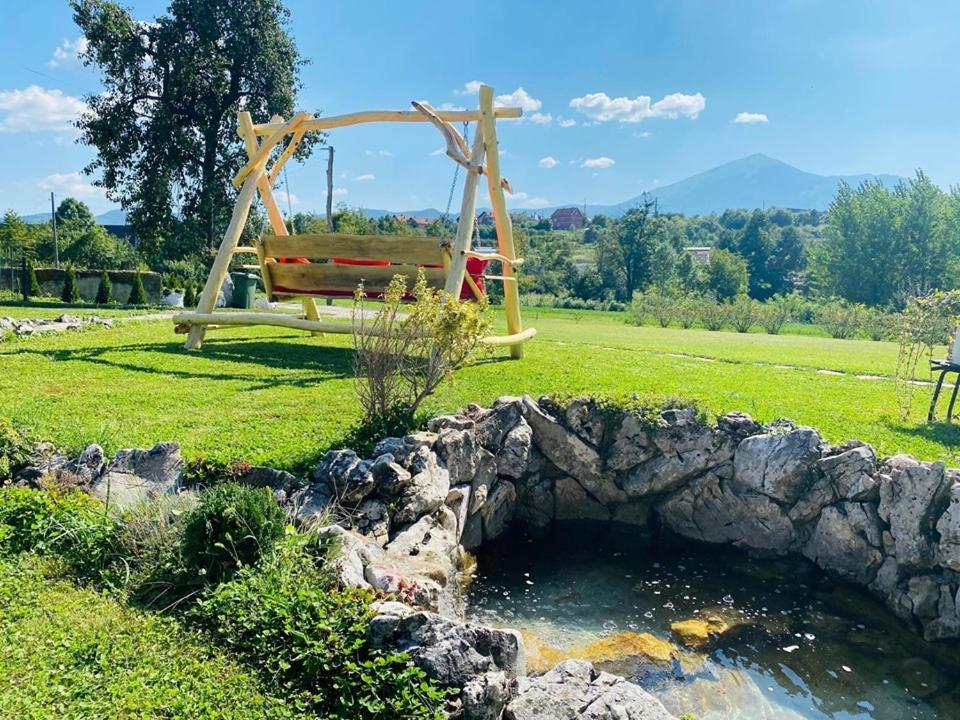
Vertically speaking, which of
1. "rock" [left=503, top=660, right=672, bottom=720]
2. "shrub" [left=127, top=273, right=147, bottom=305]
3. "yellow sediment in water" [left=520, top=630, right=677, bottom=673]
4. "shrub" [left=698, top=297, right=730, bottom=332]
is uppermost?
"shrub" [left=127, top=273, right=147, bottom=305]

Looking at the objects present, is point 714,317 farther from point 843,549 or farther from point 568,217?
point 568,217

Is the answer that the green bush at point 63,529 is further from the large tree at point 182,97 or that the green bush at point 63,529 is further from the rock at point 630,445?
the large tree at point 182,97

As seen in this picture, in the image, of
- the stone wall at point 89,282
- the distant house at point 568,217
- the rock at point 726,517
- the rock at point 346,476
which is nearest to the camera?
the rock at point 346,476

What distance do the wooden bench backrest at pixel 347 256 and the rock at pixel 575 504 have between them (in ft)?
11.9

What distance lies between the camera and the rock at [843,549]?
23.8ft

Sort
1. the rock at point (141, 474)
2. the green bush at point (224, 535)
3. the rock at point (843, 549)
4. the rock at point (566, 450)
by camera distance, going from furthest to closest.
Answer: the rock at point (566, 450)
the rock at point (843, 549)
the rock at point (141, 474)
the green bush at point (224, 535)

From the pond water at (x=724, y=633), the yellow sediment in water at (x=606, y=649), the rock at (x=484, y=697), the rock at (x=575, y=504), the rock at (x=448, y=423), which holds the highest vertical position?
the rock at (x=448, y=423)

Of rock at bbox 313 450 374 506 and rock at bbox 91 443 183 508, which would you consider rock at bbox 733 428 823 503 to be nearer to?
rock at bbox 313 450 374 506

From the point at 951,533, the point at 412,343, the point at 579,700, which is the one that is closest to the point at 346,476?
the point at 412,343

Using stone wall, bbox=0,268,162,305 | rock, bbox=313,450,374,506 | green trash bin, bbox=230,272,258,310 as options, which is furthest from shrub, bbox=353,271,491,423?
stone wall, bbox=0,268,162,305

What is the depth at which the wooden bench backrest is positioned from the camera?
10.5 meters

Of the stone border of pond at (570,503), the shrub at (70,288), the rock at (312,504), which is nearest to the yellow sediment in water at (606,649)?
the stone border of pond at (570,503)

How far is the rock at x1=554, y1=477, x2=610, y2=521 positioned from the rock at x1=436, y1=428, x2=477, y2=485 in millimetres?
1640

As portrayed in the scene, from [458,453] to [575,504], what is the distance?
7.57ft
